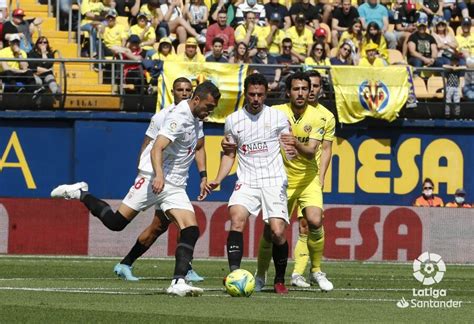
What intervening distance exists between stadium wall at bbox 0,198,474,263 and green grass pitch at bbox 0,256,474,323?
4245mm

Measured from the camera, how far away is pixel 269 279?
56.5 feet

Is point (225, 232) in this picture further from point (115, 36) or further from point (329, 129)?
point (329, 129)

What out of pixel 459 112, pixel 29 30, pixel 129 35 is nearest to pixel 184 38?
pixel 129 35

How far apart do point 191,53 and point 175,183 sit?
41.3 feet

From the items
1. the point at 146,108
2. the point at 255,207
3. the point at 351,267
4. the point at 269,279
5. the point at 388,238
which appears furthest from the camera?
the point at 146,108

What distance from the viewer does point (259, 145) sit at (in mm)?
14055

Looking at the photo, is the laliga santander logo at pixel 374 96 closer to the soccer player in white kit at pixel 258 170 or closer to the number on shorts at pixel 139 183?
the number on shorts at pixel 139 183

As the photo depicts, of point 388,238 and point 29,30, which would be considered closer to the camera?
point 388,238

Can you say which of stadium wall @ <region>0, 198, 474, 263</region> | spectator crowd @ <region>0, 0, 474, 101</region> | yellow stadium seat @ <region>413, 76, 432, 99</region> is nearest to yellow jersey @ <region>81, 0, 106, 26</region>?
spectator crowd @ <region>0, 0, 474, 101</region>

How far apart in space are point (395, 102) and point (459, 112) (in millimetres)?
1443

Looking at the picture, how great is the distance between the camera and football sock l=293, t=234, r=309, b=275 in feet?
51.8

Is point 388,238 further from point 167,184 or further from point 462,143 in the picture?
point 167,184

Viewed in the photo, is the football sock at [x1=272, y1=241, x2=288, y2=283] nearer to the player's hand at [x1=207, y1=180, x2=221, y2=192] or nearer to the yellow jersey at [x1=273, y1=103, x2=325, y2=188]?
the player's hand at [x1=207, y1=180, x2=221, y2=192]

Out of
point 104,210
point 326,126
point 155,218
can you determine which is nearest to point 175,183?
point 104,210
